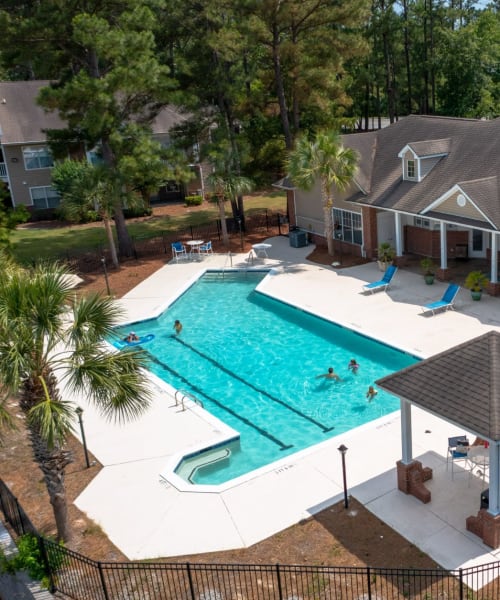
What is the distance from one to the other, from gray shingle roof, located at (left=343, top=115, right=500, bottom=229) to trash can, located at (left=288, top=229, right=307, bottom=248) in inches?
200

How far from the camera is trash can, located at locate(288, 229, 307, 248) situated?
35719 mm

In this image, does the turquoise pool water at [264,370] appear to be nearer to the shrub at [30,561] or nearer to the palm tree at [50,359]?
the shrub at [30,561]

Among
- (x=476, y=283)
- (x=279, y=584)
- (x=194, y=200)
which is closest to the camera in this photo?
(x=279, y=584)

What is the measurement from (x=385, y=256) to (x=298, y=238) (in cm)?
672

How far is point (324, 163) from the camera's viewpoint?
101ft

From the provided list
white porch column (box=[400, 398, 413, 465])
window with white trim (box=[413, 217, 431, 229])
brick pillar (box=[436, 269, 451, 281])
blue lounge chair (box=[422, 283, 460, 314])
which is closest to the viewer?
white porch column (box=[400, 398, 413, 465])

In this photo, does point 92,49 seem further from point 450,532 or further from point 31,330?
point 450,532

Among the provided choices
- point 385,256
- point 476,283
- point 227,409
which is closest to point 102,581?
point 227,409

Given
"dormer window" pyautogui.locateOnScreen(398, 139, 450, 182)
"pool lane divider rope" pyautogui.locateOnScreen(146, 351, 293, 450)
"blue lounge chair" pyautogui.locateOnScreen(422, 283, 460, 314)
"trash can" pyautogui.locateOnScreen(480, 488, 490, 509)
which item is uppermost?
"dormer window" pyautogui.locateOnScreen(398, 139, 450, 182)

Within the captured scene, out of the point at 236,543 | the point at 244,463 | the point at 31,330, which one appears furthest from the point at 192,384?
the point at 31,330

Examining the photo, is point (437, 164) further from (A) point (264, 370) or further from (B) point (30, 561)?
(B) point (30, 561)

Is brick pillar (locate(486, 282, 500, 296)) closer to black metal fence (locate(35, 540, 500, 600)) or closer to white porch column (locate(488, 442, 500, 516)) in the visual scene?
white porch column (locate(488, 442, 500, 516))

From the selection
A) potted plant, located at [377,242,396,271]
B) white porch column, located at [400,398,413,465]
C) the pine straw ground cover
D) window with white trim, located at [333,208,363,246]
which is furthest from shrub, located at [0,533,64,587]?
window with white trim, located at [333,208,363,246]

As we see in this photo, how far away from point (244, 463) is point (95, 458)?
12.6 ft
